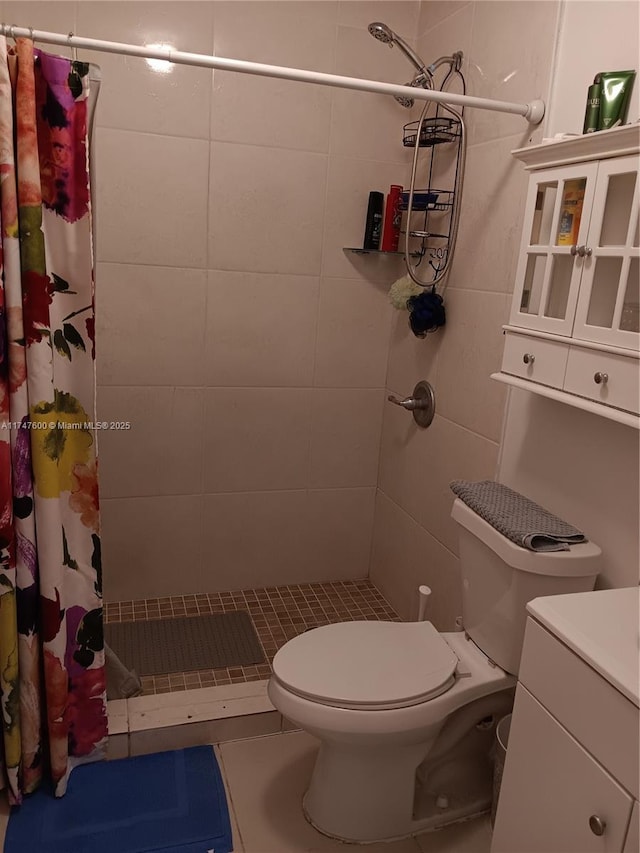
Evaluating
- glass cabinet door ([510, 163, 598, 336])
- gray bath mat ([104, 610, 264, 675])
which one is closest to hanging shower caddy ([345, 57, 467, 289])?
glass cabinet door ([510, 163, 598, 336])

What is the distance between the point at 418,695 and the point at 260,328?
1.44 metres

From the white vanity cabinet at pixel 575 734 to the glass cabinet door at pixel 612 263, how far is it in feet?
1.70

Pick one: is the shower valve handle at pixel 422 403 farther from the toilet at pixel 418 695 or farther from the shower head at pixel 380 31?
the shower head at pixel 380 31

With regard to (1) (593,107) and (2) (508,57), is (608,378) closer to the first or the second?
(1) (593,107)

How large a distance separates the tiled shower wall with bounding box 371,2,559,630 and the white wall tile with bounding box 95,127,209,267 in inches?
33.7

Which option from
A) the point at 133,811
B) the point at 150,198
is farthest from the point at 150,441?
the point at 133,811

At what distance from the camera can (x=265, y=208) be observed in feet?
7.81

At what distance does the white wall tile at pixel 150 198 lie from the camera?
7.20ft

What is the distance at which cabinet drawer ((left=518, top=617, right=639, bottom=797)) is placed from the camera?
1.01 m

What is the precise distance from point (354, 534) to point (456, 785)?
1160mm

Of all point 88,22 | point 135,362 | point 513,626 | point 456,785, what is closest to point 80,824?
point 456,785

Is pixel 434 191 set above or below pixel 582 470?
above

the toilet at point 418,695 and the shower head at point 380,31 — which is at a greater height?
the shower head at point 380,31

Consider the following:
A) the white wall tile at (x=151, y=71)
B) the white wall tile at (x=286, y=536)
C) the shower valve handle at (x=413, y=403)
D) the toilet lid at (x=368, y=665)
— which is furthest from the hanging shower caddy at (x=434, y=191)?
the toilet lid at (x=368, y=665)
